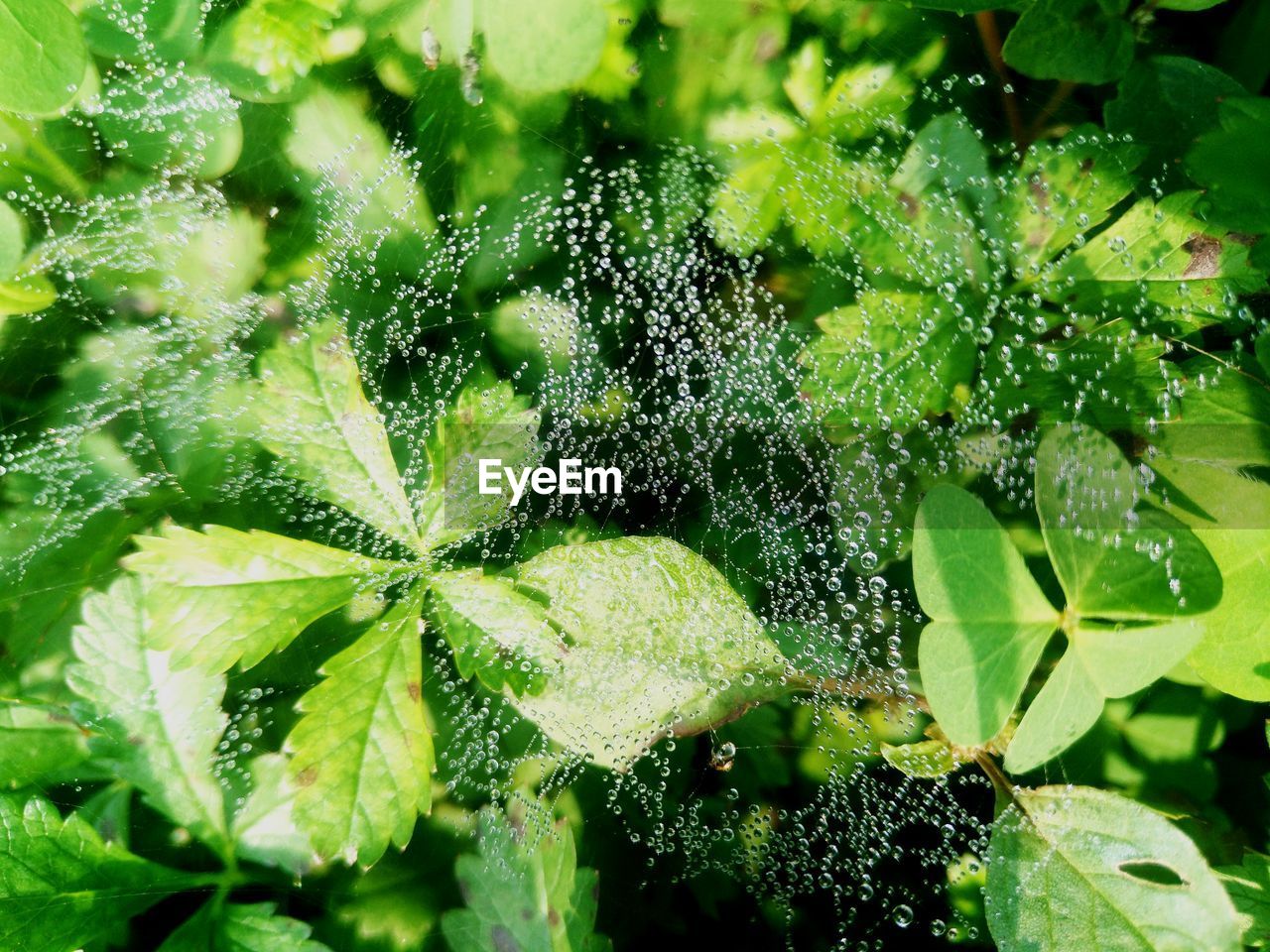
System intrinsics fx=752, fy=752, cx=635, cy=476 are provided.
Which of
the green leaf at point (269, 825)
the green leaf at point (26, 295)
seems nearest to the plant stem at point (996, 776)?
the green leaf at point (269, 825)

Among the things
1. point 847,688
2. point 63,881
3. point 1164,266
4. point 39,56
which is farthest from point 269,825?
point 1164,266

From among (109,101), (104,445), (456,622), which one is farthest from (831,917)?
(109,101)

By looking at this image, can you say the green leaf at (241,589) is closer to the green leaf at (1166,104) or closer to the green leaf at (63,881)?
the green leaf at (63,881)

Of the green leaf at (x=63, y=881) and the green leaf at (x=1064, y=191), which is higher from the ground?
the green leaf at (x=1064, y=191)

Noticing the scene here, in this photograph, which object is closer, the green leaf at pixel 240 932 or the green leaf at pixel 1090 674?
the green leaf at pixel 1090 674

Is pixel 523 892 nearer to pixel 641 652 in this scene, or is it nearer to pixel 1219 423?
pixel 641 652

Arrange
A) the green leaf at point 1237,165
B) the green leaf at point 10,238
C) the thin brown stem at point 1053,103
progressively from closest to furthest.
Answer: the green leaf at point 1237,165 → the thin brown stem at point 1053,103 → the green leaf at point 10,238

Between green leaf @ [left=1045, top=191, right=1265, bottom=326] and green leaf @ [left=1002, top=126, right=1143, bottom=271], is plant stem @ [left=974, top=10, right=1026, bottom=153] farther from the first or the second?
green leaf @ [left=1045, top=191, right=1265, bottom=326]
